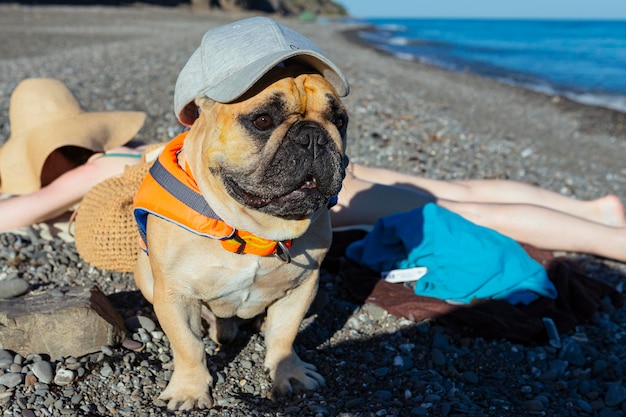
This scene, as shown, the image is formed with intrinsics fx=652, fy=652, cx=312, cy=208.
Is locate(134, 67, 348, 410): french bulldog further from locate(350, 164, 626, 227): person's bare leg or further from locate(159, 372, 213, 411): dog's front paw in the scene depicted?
locate(350, 164, 626, 227): person's bare leg

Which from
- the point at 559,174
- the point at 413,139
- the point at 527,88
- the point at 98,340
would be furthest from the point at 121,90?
the point at 527,88

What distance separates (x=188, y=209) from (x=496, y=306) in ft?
7.17

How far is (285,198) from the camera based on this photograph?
2529 millimetres

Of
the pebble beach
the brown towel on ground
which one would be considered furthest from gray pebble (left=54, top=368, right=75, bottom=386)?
the brown towel on ground

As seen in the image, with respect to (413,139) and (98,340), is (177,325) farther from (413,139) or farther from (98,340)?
(413,139)

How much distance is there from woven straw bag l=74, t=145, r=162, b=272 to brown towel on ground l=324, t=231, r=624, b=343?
1364 millimetres

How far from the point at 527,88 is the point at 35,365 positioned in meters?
17.4

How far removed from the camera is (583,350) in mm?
3807

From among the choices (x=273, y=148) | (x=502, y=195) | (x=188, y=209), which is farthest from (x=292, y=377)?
(x=502, y=195)

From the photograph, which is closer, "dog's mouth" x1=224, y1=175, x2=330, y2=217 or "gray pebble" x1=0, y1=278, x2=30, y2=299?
"dog's mouth" x1=224, y1=175, x2=330, y2=217

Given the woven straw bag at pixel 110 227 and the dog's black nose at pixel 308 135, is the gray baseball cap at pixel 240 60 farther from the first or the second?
the woven straw bag at pixel 110 227

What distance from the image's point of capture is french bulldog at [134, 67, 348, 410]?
2467 mm

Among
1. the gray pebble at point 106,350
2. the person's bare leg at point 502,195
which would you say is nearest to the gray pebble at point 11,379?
the gray pebble at point 106,350

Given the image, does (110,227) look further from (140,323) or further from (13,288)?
(140,323)
